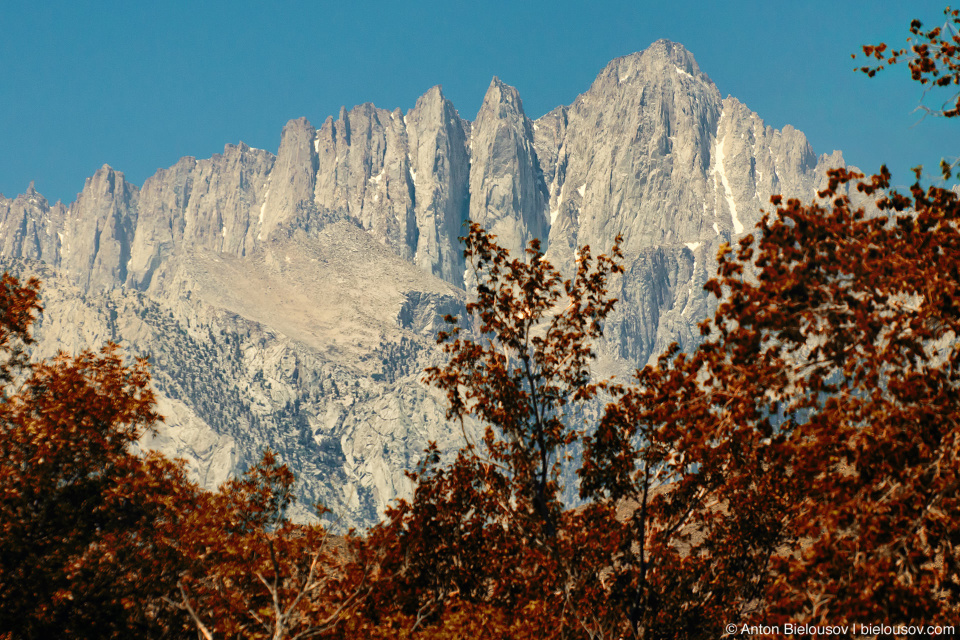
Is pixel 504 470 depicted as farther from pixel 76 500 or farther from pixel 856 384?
pixel 76 500

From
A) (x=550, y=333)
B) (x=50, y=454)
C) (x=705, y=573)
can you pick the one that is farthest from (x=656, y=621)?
(x=50, y=454)

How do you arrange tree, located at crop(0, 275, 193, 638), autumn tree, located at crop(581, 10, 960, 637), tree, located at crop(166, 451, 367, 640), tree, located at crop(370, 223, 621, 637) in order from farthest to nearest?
tree, located at crop(0, 275, 193, 638)
tree, located at crop(166, 451, 367, 640)
tree, located at crop(370, 223, 621, 637)
autumn tree, located at crop(581, 10, 960, 637)

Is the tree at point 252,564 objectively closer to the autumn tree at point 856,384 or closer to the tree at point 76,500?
the tree at point 76,500

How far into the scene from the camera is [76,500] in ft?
81.4

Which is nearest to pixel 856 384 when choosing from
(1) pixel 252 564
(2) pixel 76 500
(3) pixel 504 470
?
(3) pixel 504 470

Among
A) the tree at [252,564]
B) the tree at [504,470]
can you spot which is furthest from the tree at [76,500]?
the tree at [504,470]

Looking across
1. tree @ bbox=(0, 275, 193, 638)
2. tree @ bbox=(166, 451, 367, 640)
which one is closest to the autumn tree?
tree @ bbox=(166, 451, 367, 640)

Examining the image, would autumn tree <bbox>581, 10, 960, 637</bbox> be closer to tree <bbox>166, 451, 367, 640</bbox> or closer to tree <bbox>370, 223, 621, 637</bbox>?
tree <bbox>370, 223, 621, 637</bbox>

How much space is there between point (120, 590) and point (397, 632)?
11046 mm

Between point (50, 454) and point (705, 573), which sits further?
point (50, 454)

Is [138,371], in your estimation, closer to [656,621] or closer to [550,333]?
[550,333]

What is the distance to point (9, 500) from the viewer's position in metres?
23.2

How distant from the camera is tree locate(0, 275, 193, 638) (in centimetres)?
2300

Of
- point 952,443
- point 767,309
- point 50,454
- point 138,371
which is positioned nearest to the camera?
point 952,443
